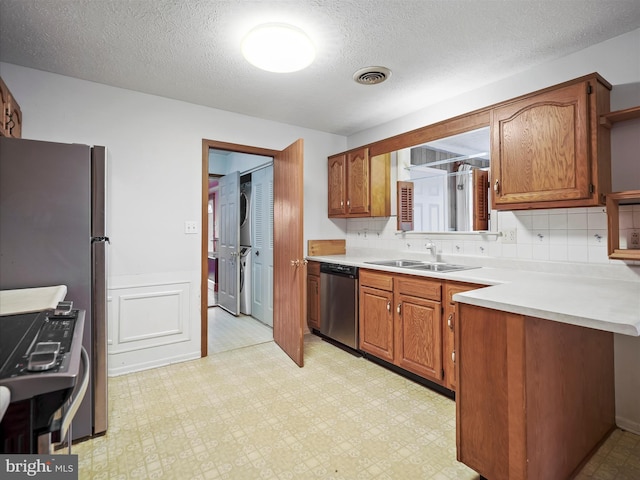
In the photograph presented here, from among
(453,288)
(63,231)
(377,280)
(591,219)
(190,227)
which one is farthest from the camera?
(190,227)

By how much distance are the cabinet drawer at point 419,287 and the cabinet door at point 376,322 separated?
15 cm

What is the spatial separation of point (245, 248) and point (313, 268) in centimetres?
139

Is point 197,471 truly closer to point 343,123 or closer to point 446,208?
point 446,208

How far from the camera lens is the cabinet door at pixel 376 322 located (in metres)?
2.63

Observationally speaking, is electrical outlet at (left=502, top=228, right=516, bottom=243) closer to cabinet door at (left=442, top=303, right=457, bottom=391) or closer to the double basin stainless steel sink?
the double basin stainless steel sink

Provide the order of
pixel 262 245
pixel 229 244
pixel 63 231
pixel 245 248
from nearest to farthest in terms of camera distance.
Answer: pixel 63 231
pixel 262 245
pixel 245 248
pixel 229 244

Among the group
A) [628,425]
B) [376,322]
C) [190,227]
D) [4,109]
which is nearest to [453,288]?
[376,322]

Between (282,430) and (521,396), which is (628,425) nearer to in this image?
(521,396)

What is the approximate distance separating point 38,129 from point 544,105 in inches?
132

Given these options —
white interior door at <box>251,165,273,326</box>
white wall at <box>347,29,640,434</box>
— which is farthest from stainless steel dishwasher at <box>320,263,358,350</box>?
white wall at <box>347,29,640,434</box>

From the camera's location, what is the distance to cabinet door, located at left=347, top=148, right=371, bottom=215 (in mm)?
3340

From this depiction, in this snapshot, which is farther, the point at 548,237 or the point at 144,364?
the point at 144,364

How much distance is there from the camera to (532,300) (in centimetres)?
140

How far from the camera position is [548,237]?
7.36ft
